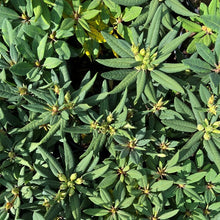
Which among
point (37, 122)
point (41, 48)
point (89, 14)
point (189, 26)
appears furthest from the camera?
point (189, 26)

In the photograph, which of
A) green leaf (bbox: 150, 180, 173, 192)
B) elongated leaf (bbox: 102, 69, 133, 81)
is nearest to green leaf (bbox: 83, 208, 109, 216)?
green leaf (bbox: 150, 180, 173, 192)

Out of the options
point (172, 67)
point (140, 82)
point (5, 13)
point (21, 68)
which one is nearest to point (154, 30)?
point (172, 67)

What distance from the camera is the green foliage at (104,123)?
1808 millimetres

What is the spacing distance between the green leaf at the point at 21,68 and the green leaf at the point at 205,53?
3.77 ft

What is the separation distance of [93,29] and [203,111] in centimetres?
108

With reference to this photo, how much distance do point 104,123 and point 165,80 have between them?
1.61ft

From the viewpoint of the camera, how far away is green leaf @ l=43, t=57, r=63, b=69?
186cm

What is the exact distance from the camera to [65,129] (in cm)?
173

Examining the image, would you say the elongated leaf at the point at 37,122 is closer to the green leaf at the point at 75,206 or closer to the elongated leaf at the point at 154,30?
the green leaf at the point at 75,206

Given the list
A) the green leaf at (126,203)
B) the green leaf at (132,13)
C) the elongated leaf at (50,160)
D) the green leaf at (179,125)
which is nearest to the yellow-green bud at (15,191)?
the elongated leaf at (50,160)

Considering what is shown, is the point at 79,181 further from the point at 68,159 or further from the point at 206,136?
the point at 206,136

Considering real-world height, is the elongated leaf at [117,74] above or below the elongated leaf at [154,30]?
below

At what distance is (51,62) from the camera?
189cm

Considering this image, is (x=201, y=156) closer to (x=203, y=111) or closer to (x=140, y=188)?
(x=203, y=111)
